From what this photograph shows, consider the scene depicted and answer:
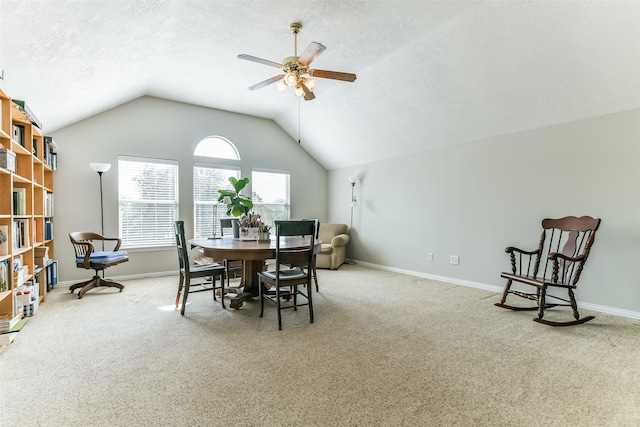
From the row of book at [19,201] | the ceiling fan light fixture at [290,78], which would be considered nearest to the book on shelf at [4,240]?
the row of book at [19,201]

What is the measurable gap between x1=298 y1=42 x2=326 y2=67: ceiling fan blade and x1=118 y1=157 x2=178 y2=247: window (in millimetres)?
3509

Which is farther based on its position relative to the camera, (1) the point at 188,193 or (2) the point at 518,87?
(1) the point at 188,193

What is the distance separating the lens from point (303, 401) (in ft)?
5.85

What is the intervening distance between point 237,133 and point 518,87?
4.62m

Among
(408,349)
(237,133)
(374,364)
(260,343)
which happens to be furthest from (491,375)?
(237,133)

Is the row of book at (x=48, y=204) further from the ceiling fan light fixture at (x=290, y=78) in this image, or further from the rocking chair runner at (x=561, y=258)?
the rocking chair runner at (x=561, y=258)

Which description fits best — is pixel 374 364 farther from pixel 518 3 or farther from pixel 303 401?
pixel 518 3

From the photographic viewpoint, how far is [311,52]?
8.93 feet

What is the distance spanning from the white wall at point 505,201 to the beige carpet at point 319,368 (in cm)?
84

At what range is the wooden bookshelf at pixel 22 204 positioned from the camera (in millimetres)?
2662

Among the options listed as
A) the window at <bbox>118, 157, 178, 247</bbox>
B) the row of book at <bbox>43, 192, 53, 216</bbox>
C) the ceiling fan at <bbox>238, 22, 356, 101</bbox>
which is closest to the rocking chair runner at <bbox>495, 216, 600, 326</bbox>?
the ceiling fan at <bbox>238, 22, 356, 101</bbox>

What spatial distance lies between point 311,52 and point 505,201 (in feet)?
10.7

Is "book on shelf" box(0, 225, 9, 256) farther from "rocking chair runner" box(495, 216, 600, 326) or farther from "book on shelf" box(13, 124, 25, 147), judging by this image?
"rocking chair runner" box(495, 216, 600, 326)

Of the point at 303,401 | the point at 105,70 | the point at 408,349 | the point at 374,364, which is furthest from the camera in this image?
the point at 105,70
